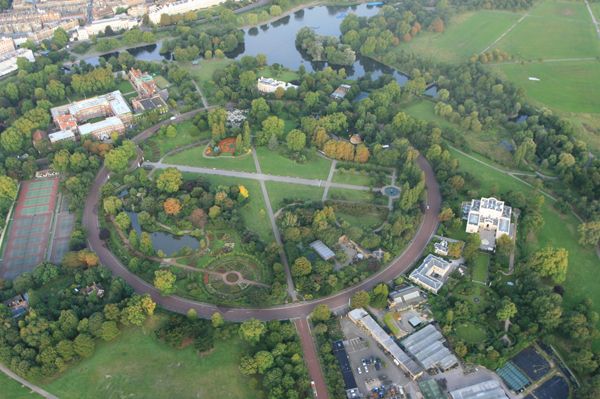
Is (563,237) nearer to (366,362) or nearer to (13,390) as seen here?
(366,362)

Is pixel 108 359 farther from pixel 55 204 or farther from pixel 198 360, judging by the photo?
pixel 55 204

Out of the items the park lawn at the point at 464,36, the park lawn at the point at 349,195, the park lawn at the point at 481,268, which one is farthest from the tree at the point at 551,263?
the park lawn at the point at 464,36

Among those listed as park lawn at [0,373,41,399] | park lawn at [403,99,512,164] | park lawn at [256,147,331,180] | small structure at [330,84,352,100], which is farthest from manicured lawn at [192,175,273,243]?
park lawn at [403,99,512,164]

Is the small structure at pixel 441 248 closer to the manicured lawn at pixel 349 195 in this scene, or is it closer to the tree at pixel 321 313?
the manicured lawn at pixel 349 195

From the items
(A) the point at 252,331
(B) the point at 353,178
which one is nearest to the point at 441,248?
(B) the point at 353,178

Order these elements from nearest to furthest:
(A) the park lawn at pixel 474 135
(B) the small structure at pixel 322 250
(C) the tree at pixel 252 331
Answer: (C) the tree at pixel 252 331 → (B) the small structure at pixel 322 250 → (A) the park lawn at pixel 474 135
